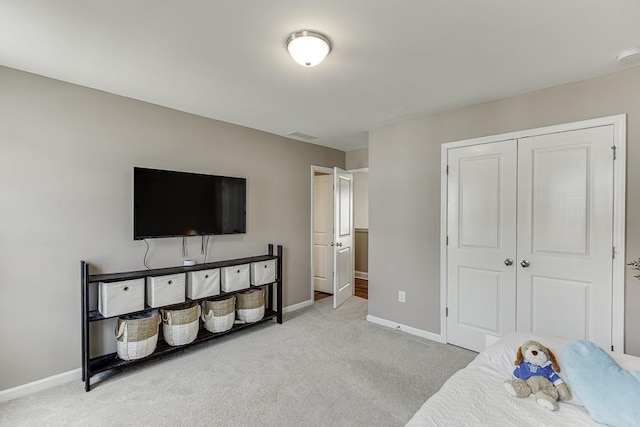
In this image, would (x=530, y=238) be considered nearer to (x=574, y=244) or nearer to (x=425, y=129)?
(x=574, y=244)

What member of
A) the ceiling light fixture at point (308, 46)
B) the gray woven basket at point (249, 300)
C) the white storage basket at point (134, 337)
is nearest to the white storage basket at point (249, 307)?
the gray woven basket at point (249, 300)

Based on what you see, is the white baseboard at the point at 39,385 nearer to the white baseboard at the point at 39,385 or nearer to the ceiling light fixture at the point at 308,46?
the white baseboard at the point at 39,385

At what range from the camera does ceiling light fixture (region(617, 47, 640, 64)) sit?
78.6 inches

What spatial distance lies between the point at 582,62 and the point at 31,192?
4.19 meters

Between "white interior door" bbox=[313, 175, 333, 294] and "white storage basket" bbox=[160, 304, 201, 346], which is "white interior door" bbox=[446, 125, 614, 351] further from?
"white storage basket" bbox=[160, 304, 201, 346]

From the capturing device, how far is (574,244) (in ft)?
8.14

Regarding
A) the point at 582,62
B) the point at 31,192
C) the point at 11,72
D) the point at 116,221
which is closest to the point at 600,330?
the point at 582,62

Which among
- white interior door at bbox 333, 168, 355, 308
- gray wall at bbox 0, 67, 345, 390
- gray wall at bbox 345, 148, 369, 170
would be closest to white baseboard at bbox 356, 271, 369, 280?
white interior door at bbox 333, 168, 355, 308

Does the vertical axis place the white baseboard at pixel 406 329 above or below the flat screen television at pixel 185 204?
below

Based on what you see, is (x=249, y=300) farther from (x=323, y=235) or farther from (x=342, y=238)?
(x=323, y=235)

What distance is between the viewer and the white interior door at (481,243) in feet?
9.25

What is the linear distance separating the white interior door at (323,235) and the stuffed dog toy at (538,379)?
3795 mm

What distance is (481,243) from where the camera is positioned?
299 centimetres

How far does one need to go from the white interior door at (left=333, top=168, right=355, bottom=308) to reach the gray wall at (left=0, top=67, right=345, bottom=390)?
194 centimetres
